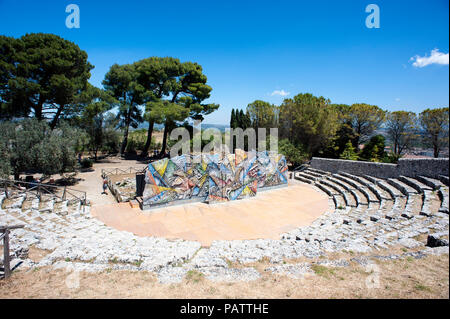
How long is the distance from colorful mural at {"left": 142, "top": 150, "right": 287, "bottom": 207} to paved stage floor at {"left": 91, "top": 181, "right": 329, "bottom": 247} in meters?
0.62

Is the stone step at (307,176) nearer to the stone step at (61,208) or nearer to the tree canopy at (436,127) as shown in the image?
the tree canopy at (436,127)

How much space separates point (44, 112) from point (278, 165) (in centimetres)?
1963

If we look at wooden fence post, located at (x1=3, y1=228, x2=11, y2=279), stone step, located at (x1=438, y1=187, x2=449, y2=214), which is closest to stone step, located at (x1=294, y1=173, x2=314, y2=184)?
stone step, located at (x1=438, y1=187, x2=449, y2=214)

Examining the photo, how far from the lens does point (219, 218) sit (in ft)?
39.3

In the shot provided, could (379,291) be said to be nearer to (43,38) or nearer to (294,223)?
(294,223)

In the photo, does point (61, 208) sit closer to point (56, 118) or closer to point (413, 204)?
point (56, 118)

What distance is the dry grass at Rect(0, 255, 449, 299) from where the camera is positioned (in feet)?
15.1

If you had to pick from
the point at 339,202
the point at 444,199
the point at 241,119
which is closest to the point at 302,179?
the point at 339,202

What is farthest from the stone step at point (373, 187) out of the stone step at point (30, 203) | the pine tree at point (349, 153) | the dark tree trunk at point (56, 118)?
the dark tree trunk at point (56, 118)

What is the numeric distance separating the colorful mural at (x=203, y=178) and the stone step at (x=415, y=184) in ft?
29.4

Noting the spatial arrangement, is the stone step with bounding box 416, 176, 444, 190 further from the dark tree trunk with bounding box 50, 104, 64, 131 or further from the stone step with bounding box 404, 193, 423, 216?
the dark tree trunk with bounding box 50, 104, 64, 131
